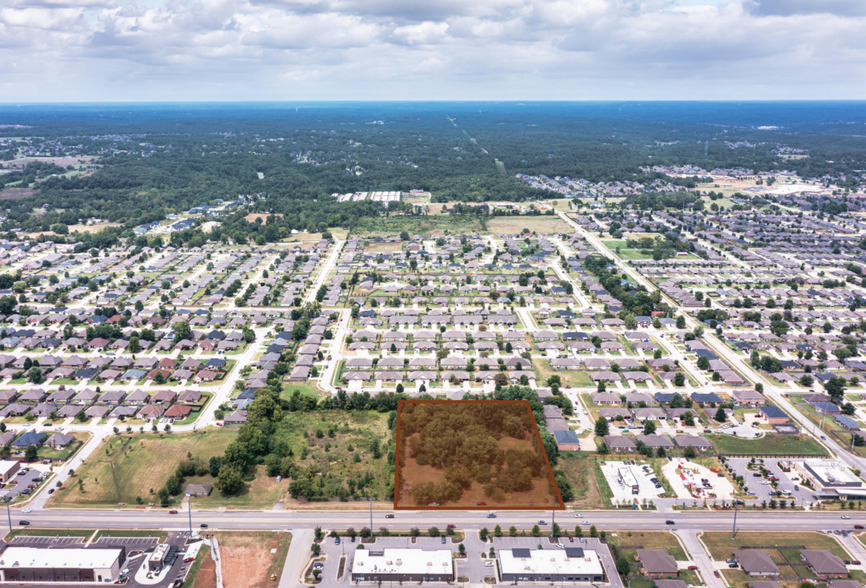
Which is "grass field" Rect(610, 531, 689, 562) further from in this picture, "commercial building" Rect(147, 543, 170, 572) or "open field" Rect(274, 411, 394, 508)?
"commercial building" Rect(147, 543, 170, 572)

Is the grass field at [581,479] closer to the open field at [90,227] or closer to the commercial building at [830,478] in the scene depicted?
the commercial building at [830,478]

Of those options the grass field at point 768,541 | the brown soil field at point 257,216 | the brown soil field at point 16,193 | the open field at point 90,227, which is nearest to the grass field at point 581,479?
the grass field at point 768,541

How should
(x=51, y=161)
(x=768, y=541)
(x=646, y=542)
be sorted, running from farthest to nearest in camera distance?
1. (x=51, y=161)
2. (x=768, y=541)
3. (x=646, y=542)

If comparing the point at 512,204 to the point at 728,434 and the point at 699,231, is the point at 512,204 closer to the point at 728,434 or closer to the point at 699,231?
the point at 699,231

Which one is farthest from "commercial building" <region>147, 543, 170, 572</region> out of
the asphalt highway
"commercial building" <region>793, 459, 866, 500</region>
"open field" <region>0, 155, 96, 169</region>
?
"open field" <region>0, 155, 96, 169</region>

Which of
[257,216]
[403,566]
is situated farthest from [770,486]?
[257,216]

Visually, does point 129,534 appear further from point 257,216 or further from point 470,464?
point 257,216
